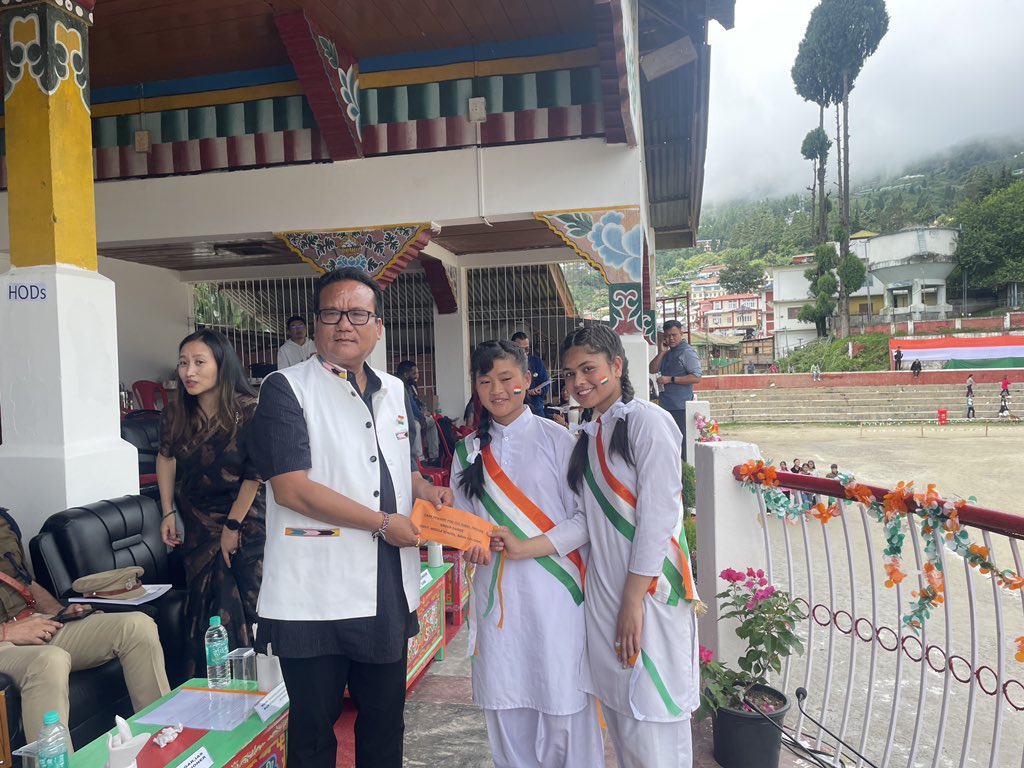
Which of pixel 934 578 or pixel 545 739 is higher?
pixel 934 578

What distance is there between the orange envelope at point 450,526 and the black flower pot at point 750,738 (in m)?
1.34

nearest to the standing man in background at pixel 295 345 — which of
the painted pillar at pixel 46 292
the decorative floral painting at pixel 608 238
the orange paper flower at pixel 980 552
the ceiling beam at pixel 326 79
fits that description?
the ceiling beam at pixel 326 79

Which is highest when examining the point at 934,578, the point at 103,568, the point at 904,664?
the point at 934,578

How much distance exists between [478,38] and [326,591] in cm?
530

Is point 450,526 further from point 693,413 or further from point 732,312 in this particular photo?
point 732,312

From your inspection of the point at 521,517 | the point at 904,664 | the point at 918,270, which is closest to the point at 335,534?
the point at 521,517

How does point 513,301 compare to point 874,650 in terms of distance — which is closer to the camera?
point 874,650

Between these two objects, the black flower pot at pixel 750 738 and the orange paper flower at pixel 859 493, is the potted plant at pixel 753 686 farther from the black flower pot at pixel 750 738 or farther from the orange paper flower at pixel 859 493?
the orange paper flower at pixel 859 493

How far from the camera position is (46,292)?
3516mm

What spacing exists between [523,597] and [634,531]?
367mm

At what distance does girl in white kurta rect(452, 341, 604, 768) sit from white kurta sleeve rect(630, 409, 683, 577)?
0.25 m

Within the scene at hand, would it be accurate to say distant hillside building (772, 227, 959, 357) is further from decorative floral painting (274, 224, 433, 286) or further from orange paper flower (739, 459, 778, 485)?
orange paper flower (739, 459, 778, 485)

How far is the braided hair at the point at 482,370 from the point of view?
2.05m

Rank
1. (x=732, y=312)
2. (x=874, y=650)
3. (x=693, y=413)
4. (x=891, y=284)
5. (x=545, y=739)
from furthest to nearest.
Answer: (x=732, y=312)
(x=891, y=284)
(x=693, y=413)
(x=874, y=650)
(x=545, y=739)
